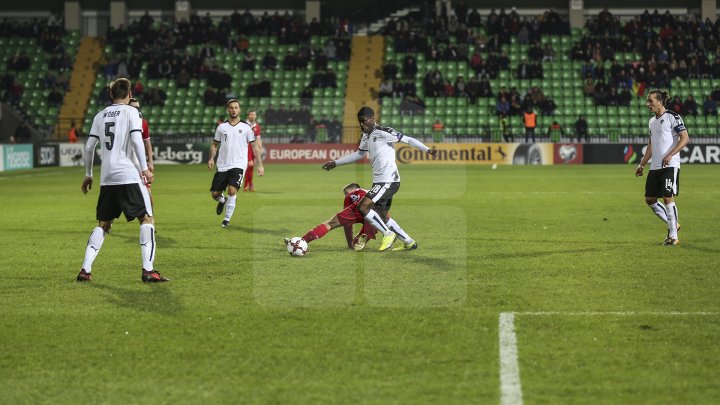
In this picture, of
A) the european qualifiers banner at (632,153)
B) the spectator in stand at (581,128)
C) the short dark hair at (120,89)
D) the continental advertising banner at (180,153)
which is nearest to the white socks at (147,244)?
the short dark hair at (120,89)

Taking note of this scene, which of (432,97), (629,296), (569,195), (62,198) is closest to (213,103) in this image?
(432,97)

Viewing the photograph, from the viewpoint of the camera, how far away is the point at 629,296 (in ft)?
30.8

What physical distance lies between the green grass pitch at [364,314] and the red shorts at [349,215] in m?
0.49

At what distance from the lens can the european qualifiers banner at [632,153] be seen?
140ft

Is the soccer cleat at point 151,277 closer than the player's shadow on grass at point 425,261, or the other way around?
the soccer cleat at point 151,277

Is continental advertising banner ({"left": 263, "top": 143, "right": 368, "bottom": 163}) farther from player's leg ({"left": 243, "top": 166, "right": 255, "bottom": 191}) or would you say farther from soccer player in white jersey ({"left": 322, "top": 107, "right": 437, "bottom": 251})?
soccer player in white jersey ({"left": 322, "top": 107, "right": 437, "bottom": 251})

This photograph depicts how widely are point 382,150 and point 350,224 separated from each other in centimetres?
111

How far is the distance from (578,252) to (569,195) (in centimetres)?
1151

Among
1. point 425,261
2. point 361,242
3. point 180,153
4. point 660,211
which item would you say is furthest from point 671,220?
point 180,153

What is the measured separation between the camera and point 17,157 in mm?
39906

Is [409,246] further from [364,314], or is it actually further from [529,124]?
[529,124]

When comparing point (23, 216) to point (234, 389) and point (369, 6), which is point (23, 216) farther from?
point (369, 6)

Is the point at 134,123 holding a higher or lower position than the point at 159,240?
higher

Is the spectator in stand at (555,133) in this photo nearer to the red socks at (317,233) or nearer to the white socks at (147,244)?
the red socks at (317,233)
